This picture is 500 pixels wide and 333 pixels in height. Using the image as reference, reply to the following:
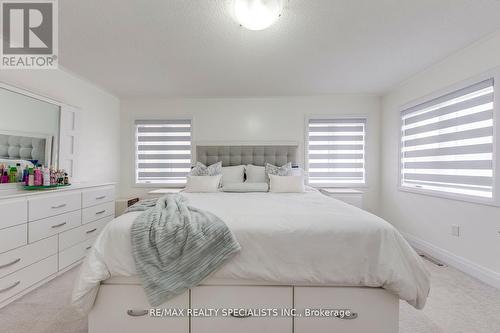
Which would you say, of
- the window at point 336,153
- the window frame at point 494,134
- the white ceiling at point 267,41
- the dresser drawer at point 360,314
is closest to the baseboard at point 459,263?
the window frame at point 494,134

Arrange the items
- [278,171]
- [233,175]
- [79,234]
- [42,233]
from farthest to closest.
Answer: [233,175], [278,171], [79,234], [42,233]

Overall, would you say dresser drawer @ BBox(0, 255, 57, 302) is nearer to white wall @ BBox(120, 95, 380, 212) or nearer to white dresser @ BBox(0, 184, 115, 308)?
white dresser @ BBox(0, 184, 115, 308)

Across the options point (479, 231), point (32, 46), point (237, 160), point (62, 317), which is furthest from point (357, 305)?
point (32, 46)

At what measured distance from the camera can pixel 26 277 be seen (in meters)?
1.91

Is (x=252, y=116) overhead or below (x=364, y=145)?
overhead

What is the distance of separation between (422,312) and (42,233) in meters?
3.34

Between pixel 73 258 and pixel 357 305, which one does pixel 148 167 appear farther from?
pixel 357 305

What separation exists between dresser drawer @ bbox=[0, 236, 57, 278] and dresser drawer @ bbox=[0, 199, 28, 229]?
23cm

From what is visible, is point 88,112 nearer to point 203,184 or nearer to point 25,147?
point 25,147

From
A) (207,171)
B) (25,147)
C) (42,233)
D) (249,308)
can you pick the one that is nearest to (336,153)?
(207,171)

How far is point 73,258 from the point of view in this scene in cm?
242

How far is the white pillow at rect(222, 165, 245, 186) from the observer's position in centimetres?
333

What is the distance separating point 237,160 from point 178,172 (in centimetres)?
115

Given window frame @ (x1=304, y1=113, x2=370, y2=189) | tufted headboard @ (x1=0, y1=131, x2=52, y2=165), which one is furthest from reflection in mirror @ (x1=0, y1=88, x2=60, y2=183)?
window frame @ (x1=304, y1=113, x2=370, y2=189)
